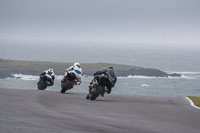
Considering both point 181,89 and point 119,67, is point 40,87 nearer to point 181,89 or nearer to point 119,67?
point 181,89

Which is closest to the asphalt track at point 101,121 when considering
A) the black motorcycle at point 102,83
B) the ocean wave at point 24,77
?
the black motorcycle at point 102,83

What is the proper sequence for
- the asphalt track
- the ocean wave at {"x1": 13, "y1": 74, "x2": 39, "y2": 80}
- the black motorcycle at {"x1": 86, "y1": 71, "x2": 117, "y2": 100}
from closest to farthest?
the asphalt track < the black motorcycle at {"x1": 86, "y1": 71, "x2": 117, "y2": 100} < the ocean wave at {"x1": 13, "y1": 74, "x2": 39, "y2": 80}

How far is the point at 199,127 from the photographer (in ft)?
35.3

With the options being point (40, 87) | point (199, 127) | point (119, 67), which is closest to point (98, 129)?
point (199, 127)

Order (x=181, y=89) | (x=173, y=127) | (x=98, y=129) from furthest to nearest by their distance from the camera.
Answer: (x=181, y=89), (x=173, y=127), (x=98, y=129)

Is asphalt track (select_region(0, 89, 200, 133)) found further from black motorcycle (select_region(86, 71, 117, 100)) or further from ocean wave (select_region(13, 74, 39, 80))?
ocean wave (select_region(13, 74, 39, 80))

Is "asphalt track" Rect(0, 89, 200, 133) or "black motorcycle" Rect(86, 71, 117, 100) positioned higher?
"black motorcycle" Rect(86, 71, 117, 100)

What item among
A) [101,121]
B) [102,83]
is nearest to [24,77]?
[102,83]

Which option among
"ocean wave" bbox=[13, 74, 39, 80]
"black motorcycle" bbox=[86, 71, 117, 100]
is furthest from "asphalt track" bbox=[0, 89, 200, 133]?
"ocean wave" bbox=[13, 74, 39, 80]

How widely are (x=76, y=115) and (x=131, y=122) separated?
1.74 m

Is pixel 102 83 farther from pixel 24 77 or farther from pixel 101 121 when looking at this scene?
pixel 24 77

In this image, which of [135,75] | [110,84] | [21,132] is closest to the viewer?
[21,132]

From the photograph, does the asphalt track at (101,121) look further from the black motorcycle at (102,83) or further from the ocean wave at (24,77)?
the ocean wave at (24,77)

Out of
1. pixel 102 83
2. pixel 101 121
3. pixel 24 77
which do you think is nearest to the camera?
pixel 101 121
